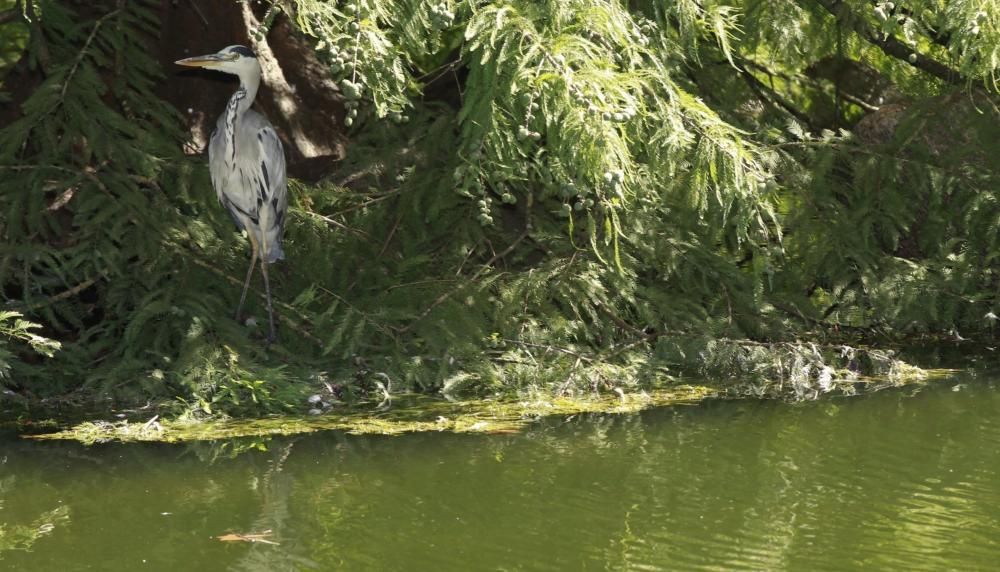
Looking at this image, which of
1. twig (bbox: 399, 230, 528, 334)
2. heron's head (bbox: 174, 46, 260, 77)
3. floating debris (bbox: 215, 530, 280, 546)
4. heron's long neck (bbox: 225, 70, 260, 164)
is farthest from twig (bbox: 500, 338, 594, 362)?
floating debris (bbox: 215, 530, 280, 546)

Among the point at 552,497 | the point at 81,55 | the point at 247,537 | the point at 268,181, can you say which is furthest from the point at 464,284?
the point at 247,537

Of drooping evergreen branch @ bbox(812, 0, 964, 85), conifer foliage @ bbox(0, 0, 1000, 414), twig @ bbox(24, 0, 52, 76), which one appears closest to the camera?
conifer foliage @ bbox(0, 0, 1000, 414)

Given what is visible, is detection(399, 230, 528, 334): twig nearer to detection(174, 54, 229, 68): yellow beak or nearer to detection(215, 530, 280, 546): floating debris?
detection(174, 54, 229, 68): yellow beak

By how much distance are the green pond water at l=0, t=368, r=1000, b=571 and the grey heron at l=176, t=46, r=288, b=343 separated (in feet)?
5.02

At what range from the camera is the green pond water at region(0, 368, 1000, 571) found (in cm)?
383

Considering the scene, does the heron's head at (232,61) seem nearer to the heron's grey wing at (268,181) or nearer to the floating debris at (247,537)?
the heron's grey wing at (268,181)

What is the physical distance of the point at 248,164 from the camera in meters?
6.36

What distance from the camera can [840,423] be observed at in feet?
17.6

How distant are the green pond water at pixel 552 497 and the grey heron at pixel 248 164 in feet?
5.02

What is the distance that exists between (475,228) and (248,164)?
1.21m

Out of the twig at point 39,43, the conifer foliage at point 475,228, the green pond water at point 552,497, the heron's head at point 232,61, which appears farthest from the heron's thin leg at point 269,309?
the twig at point 39,43

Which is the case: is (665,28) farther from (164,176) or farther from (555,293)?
(164,176)

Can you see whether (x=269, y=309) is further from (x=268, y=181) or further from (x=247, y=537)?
(x=247, y=537)

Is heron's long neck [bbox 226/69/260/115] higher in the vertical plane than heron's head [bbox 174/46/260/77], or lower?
lower
